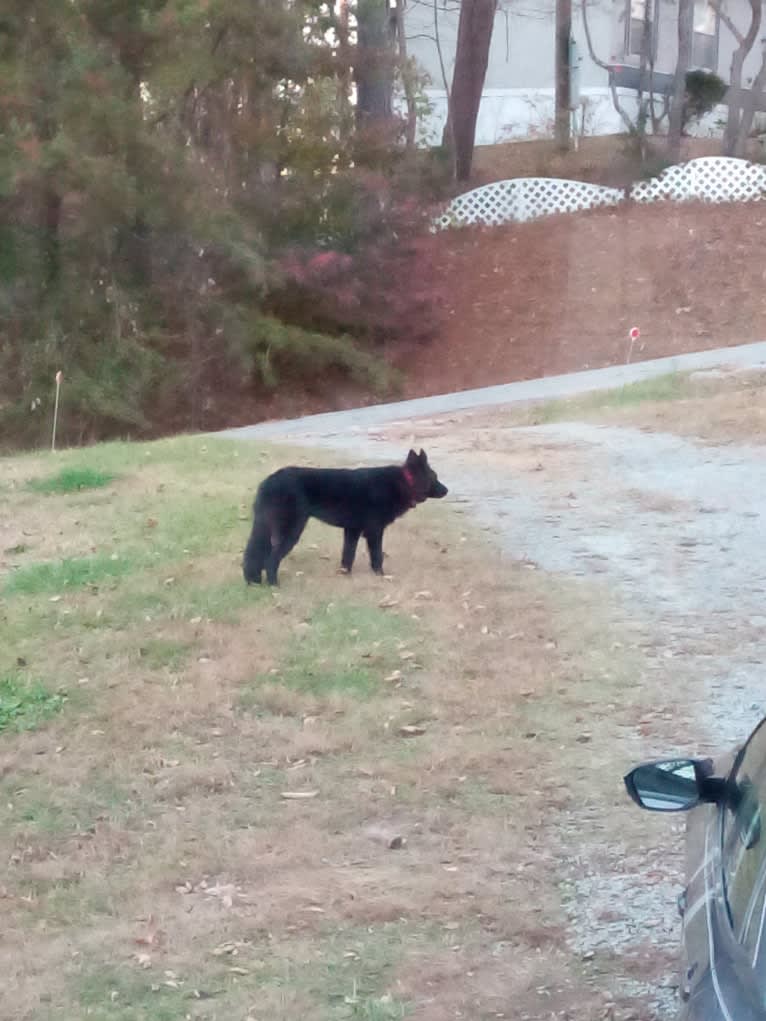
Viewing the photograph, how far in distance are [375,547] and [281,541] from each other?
0.59 metres

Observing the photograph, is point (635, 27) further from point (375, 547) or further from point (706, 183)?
point (375, 547)

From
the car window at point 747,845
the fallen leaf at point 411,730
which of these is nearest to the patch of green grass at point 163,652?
the fallen leaf at point 411,730

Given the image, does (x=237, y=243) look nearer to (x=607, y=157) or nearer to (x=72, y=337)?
(x=72, y=337)

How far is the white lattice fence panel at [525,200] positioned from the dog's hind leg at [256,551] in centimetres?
1893

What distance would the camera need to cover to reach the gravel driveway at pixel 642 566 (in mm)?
4691

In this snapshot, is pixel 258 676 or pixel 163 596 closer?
pixel 258 676

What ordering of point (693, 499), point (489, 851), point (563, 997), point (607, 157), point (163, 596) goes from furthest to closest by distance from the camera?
point (607, 157)
point (693, 499)
point (163, 596)
point (489, 851)
point (563, 997)

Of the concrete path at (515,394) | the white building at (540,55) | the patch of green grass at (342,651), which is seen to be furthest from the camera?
the white building at (540,55)

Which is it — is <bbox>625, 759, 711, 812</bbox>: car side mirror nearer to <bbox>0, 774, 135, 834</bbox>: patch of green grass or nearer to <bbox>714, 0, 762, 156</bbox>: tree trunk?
<bbox>0, 774, 135, 834</bbox>: patch of green grass

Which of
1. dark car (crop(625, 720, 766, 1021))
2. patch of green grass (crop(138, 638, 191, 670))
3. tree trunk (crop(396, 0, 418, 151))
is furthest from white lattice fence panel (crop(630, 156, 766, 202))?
dark car (crop(625, 720, 766, 1021))

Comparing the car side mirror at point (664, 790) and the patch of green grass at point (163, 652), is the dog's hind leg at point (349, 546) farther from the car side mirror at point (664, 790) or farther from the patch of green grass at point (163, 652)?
the car side mirror at point (664, 790)

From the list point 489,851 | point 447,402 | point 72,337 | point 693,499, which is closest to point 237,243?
point 72,337

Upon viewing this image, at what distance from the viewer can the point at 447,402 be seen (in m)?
17.2

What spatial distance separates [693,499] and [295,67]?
12.0 m
